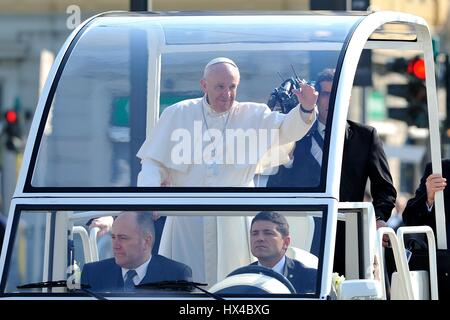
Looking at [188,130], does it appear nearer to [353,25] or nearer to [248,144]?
[248,144]

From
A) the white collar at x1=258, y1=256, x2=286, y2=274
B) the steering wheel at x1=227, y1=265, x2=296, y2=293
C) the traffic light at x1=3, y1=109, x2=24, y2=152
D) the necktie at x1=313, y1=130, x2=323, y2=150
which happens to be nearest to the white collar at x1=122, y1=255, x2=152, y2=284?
the steering wheel at x1=227, y1=265, x2=296, y2=293

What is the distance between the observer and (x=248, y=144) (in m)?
6.60

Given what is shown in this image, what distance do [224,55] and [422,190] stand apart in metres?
1.61

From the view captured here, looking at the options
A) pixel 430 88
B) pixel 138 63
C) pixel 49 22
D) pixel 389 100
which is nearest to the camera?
pixel 138 63

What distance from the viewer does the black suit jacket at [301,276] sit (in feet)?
20.0

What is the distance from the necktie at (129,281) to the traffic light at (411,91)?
1363 centimetres

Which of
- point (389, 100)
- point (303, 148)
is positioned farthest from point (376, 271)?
point (389, 100)

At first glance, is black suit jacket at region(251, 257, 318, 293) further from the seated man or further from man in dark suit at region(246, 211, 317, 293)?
the seated man

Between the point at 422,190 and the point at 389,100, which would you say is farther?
the point at 389,100

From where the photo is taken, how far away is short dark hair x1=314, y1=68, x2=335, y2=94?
6590 mm

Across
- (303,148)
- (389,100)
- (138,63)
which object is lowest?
(303,148)

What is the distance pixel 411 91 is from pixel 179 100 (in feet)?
44.2

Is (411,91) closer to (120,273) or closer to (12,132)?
(12,132)

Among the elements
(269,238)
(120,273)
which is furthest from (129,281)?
(269,238)
